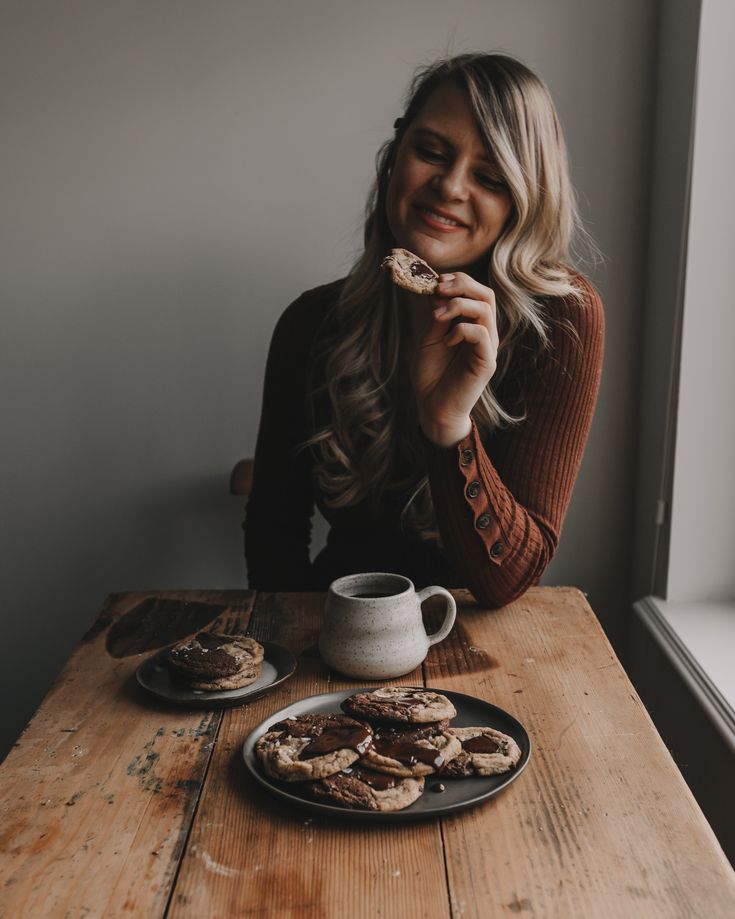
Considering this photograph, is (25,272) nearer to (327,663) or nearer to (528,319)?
(528,319)

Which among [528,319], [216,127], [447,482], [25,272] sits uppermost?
[216,127]

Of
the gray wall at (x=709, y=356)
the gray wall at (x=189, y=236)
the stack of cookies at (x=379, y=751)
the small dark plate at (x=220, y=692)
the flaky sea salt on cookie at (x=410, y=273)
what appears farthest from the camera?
the gray wall at (x=189, y=236)

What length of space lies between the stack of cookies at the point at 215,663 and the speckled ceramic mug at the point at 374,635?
91 millimetres

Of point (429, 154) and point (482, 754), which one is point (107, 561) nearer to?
point (429, 154)

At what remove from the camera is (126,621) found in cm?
124

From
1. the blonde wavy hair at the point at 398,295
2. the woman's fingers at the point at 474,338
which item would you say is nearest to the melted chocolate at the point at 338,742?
the woman's fingers at the point at 474,338

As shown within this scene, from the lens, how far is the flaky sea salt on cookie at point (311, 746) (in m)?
0.77

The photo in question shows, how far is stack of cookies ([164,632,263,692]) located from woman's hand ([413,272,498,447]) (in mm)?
407

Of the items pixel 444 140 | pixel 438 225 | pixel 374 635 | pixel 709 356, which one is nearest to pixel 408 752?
pixel 374 635

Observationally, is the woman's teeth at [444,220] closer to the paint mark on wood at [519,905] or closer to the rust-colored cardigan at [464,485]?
the rust-colored cardigan at [464,485]

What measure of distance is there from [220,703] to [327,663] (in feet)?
0.47

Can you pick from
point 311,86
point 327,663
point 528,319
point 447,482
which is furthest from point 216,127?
point 327,663

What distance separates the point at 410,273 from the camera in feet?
3.83

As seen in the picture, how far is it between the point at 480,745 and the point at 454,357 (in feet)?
2.00
